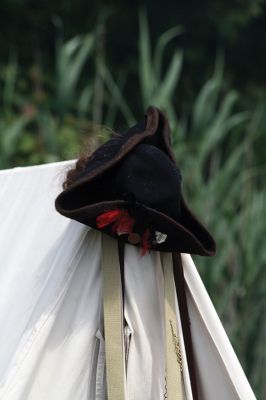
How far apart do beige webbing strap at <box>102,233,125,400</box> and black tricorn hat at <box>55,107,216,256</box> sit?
59 millimetres

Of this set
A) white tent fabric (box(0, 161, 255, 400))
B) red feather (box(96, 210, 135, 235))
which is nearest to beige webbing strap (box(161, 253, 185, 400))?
white tent fabric (box(0, 161, 255, 400))

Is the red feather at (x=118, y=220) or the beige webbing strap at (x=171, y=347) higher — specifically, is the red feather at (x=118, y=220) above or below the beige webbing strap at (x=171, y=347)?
above

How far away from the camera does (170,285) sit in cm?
200

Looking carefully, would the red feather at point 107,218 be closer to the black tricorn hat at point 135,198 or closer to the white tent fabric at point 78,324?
the black tricorn hat at point 135,198

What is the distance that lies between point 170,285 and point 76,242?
0.22 m

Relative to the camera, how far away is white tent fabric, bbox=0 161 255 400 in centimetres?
192

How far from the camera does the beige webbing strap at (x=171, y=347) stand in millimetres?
1941

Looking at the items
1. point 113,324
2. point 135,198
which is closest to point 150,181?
point 135,198

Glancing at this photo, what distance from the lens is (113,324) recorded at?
192 cm

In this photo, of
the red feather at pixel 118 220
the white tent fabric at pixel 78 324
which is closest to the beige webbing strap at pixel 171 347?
the white tent fabric at pixel 78 324

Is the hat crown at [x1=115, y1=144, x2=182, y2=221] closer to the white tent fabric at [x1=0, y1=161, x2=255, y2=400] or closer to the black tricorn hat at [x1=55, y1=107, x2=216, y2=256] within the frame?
→ the black tricorn hat at [x1=55, y1=107, x2=216, y2=256]

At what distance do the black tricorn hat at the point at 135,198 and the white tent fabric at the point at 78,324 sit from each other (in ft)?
0.28

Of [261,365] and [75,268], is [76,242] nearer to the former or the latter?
[75,268]

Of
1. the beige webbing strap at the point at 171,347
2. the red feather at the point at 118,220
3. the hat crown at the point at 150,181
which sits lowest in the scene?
the beige webbing strap at the point at 171,347
